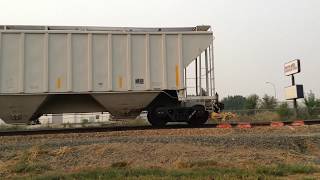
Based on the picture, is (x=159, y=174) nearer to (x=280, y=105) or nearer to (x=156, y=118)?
(x=156, y=118)

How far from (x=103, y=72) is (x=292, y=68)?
69.1ft

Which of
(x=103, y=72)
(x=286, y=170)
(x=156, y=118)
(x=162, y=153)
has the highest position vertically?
(x=103, y=72)

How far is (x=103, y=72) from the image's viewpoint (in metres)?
14.3

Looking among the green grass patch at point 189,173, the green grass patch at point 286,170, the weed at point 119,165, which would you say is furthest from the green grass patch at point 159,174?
the weed at point 119,165

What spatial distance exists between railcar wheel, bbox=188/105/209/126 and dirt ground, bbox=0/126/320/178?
4.29 metres

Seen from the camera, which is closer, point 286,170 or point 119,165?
point 286,170

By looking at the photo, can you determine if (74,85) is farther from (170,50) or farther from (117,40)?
(170,50)

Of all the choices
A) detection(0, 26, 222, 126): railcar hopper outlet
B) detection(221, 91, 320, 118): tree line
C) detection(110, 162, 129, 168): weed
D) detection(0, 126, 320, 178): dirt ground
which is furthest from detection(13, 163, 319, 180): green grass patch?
detection(221, 91, 320, 118): tree line

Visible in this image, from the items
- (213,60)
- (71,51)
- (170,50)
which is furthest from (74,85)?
(213,60)

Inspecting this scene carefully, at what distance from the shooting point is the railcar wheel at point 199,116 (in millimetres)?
14695

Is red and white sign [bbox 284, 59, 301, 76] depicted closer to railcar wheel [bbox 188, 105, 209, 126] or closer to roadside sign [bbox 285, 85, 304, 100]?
roadside sign [bbox 285, 85, 304, 100]

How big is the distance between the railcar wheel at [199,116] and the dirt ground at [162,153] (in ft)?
14.1

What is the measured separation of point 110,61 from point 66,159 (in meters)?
6.61

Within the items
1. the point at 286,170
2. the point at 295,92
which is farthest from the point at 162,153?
the point at 295,92
